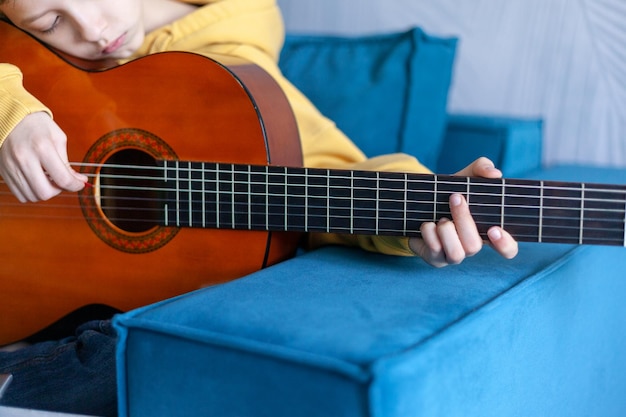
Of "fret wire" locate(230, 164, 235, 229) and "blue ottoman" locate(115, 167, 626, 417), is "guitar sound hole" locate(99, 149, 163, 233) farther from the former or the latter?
"blue ottoman" locate(115, 167, 626, 417)

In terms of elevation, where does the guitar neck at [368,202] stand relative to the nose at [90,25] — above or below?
below

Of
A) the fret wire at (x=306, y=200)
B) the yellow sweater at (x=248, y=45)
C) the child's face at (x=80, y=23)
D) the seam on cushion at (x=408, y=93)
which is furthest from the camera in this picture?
the seam on cushion at (x=408, y=93)

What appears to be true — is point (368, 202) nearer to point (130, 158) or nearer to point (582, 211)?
point (582, 211)

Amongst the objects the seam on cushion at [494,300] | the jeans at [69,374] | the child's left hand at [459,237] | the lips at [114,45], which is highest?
the lips at [114,45]

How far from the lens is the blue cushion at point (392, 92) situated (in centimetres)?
155

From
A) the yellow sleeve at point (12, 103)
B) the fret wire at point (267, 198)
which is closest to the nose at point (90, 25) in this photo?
the yellow sleeve at point (12, 103)

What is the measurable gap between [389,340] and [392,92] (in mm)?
902

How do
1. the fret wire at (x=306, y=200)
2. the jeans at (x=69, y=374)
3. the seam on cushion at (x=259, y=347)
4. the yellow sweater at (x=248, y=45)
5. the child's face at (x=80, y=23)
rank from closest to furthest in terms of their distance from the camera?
the seam on cushion at (x=259, y=347), the jeans at (x=69, y=374), the fret wire at (x=306, y=200), the child's face at (x=80, y=23), the yellow sweater at (x=248, y=45)

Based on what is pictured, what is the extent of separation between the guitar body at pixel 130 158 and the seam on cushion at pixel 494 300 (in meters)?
0.37

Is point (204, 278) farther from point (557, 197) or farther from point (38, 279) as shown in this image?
point (557, 197)

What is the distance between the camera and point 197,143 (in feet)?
3.75

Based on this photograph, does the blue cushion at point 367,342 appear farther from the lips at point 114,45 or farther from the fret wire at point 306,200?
the lips at point 114,45

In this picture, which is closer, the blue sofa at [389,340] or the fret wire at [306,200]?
the blue sofa at [389,340]

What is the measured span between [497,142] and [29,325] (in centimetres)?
98
